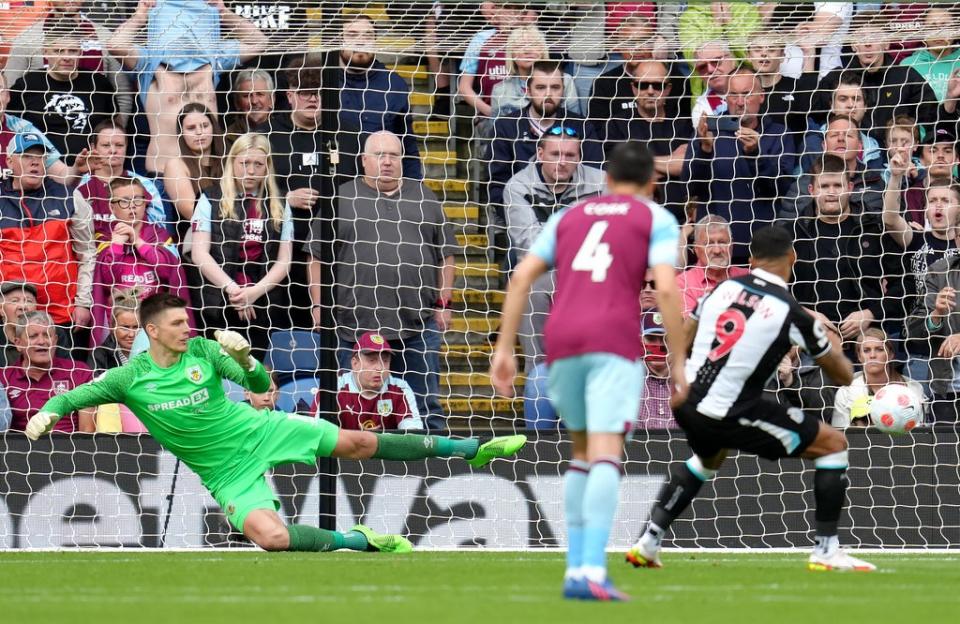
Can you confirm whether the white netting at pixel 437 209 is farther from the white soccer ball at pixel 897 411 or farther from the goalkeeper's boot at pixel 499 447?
the white soccer ball at pixel 897 411

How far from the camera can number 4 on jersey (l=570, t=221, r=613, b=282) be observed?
241 inches

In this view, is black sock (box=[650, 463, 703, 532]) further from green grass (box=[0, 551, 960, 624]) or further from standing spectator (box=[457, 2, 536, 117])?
standing spectator (box=[457, 2, 536, 117])

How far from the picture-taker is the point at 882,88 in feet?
39.6

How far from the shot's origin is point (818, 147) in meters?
12.1

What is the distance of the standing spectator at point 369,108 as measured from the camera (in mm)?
11688

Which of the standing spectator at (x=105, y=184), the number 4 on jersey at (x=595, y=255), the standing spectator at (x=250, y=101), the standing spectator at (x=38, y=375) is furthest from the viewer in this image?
the standing spectator at (x=250, y=101)

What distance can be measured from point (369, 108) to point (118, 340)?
2695 mm

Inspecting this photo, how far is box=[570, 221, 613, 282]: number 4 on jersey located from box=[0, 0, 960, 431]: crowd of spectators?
479cm

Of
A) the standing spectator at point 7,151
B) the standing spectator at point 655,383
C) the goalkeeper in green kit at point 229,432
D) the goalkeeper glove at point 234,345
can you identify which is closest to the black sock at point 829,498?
the goalkeeper in green kit at point 229,432

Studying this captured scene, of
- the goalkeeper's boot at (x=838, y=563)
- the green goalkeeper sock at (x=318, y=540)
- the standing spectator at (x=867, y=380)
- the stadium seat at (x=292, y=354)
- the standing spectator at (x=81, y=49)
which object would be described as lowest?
the green goalkeeper sock at (x=318, y=540)

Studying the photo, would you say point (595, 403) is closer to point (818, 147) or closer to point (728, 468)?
point (728, 468)

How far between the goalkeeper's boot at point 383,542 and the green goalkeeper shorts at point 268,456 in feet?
1.87

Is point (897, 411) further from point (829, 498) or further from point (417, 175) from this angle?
point (417, 175)

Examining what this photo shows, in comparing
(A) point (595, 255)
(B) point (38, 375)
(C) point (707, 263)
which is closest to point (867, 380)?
(C) point (707, 263)
